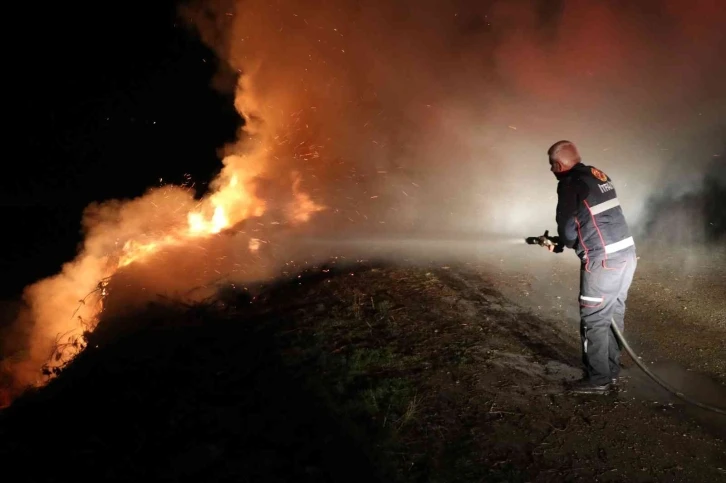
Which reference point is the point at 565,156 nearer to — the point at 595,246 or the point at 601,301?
the point at 595,246

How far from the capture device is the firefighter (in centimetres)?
396

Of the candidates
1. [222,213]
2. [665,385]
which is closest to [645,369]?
[665,385]

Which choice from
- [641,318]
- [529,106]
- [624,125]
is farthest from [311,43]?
[641,318]

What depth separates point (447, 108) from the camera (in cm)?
952

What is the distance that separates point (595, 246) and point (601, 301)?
19.2 inches

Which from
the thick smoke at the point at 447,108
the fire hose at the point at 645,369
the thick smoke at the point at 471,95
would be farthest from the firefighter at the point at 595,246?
the thick smoke at the point at 471,95

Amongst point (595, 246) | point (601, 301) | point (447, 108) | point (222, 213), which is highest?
point (447, 108)

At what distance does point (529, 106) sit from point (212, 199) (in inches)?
251

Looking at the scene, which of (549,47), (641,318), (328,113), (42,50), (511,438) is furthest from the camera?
(42,50)

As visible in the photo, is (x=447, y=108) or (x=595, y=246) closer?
(x=595, y=246)

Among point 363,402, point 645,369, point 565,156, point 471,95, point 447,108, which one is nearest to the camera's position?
point 363,402

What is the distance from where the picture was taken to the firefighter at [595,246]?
396cm

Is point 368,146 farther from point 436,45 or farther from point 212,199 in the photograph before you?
point 212,199

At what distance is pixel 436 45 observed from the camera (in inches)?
373
